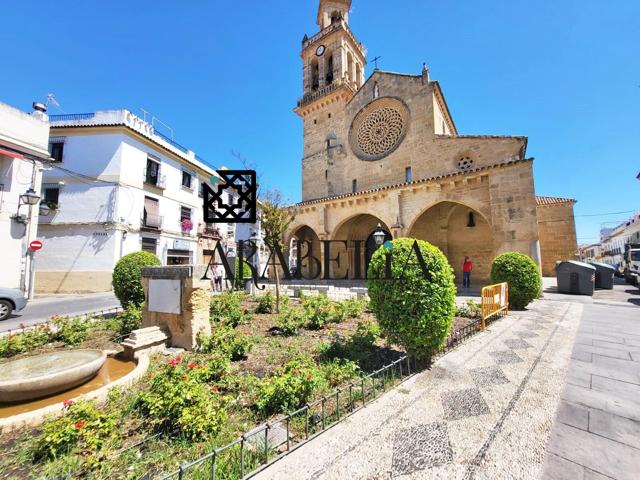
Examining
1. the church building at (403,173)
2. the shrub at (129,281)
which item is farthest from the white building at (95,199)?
the church building at (403,173)

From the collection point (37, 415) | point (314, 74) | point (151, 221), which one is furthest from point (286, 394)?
point (314, 74)

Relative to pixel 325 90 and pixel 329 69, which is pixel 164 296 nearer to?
pixel 325 90

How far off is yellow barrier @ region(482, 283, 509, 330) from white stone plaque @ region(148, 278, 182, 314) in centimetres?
629

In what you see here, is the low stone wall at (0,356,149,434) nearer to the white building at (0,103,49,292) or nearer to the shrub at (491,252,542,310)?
the shrub at (491,252,542,310)

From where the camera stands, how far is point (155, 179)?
15.7 m

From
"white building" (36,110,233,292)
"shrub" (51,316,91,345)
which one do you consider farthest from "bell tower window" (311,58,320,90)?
"shrub" (51,316,91,345)

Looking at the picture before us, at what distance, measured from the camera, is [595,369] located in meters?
3.60

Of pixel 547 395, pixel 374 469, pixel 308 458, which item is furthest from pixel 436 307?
pixel 308 458

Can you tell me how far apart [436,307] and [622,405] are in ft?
6.46

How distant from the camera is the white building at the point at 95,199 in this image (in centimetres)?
1332

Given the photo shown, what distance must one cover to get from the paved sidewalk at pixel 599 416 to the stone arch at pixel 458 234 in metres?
10.6

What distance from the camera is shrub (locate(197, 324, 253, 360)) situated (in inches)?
160

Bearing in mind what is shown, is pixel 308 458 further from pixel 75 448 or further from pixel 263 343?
pixel 263 343

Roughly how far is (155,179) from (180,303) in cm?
1408
